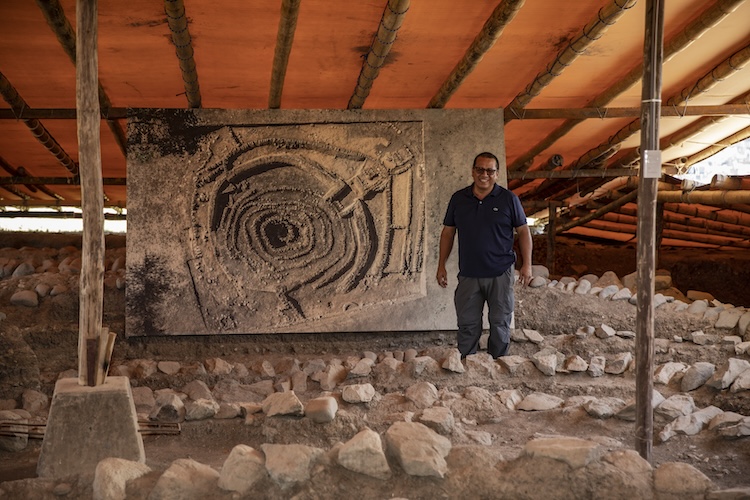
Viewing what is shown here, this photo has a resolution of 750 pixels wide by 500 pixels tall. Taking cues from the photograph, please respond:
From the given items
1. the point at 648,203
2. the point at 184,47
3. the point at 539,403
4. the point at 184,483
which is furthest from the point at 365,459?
the point at 184,47

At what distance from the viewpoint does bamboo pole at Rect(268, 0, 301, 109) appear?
4672 millimetres

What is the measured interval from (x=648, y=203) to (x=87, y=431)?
9.16 ft

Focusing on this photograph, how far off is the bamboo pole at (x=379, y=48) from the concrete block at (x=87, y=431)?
270 centimetres

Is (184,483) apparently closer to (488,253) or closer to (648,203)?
(648,203)

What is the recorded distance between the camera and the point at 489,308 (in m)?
5.62

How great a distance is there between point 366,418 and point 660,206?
6797mm

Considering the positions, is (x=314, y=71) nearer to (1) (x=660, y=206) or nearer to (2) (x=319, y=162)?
(2) (x=319, y=162)

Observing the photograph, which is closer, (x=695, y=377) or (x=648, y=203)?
(x=648, y=203)

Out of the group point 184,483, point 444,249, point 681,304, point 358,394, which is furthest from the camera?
point 681,304

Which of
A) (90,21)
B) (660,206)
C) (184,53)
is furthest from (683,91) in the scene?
(90,21)

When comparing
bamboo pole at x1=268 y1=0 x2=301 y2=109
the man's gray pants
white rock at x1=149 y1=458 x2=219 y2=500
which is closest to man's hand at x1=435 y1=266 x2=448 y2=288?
the man's gray pants

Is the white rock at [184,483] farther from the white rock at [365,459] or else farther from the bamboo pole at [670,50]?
the bamboo pole at [670,50]

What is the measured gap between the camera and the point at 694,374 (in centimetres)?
489

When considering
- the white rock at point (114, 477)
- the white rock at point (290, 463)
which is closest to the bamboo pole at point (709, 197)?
the white rock at point (290, 463)
